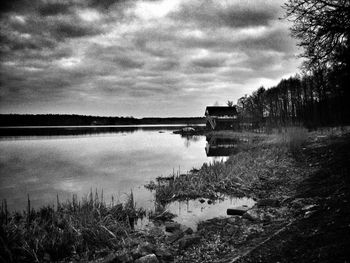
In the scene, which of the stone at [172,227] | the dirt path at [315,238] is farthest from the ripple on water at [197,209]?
the dirt path at [315,238]

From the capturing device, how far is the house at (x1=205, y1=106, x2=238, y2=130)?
7381 centimetres

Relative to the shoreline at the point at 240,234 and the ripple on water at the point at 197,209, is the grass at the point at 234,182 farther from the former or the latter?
the ripple on water at the point at 197,209

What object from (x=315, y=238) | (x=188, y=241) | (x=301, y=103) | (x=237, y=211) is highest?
(x=301, y=103)

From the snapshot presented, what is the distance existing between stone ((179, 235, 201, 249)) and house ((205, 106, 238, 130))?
223ft

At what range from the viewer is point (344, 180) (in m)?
7.18

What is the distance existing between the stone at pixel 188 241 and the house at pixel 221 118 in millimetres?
68075

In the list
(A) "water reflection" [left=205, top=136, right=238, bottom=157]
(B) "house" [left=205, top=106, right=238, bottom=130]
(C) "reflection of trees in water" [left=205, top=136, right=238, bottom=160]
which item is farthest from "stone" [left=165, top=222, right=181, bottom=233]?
(B) "house" [left=205, top=106, right=238, bottom=130]

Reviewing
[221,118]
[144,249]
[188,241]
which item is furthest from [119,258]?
[221,118]

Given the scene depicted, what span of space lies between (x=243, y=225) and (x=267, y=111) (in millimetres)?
83957

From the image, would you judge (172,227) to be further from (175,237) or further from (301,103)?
(301,103)

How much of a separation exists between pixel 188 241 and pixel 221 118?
71335mm

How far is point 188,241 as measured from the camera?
609 cm

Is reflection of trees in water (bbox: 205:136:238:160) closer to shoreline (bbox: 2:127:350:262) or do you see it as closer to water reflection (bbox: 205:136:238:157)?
water reflection (bbox: 205:136:238:157)

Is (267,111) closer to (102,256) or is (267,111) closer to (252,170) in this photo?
(252,170)
